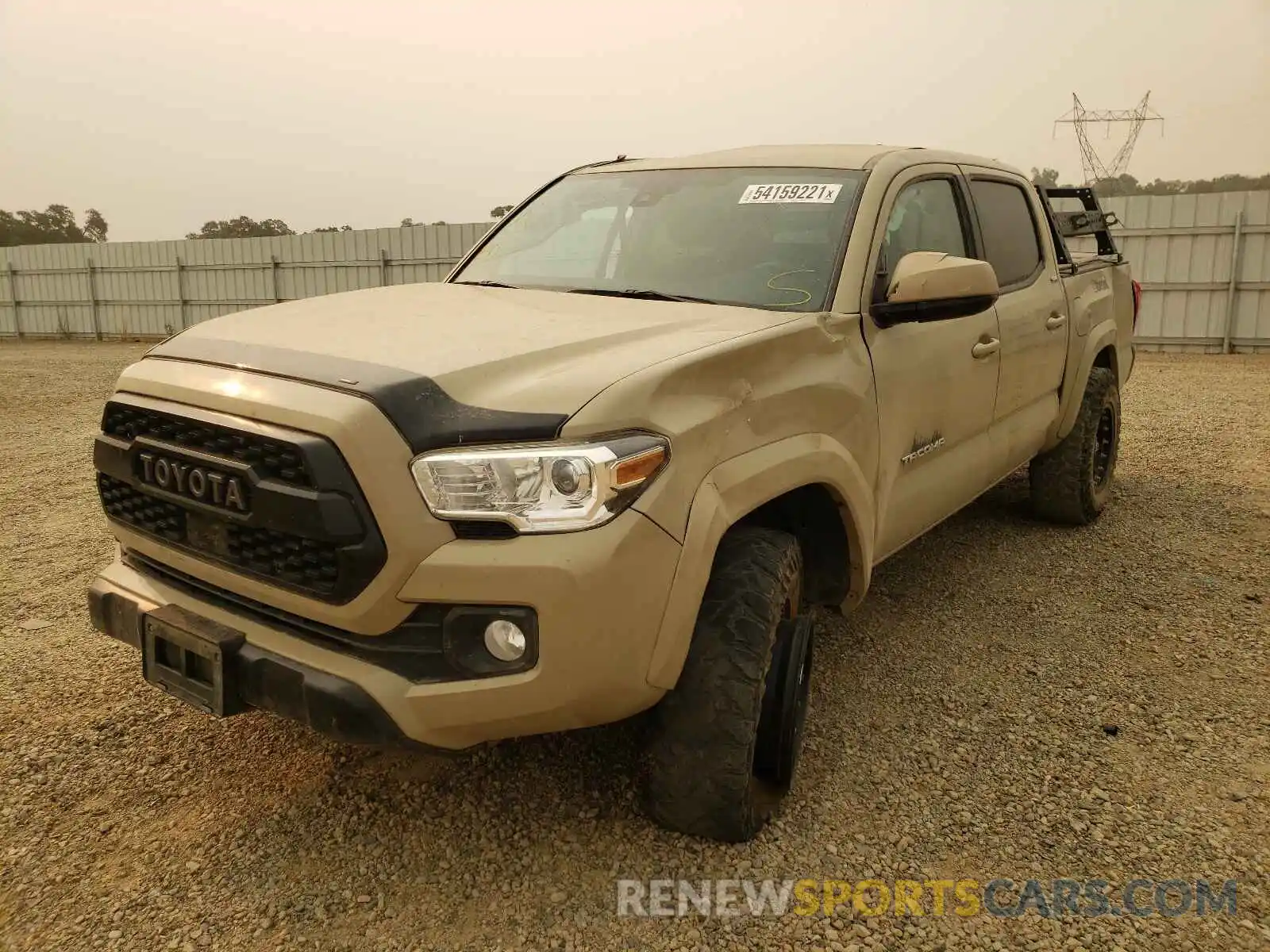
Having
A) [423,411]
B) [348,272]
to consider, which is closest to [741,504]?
[423,411]

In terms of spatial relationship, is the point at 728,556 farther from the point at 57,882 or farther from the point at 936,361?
the point at 57,882

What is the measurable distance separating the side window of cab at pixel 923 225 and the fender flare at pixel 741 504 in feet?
2.16

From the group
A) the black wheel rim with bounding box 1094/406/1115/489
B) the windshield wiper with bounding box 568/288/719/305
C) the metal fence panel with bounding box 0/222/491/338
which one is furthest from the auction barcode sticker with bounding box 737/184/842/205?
the metal fence panel with bounding box 0/222/491/338

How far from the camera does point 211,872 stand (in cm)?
235

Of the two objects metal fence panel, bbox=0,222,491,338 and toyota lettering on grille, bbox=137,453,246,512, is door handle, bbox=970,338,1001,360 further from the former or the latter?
metal fence panel, bbox=0,222,491,338

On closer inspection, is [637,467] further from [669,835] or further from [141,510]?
[141,510]

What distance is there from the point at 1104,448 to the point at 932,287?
10.8 ft

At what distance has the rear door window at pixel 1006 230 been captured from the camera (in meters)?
4.04

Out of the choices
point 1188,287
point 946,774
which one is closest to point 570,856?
point 946,774

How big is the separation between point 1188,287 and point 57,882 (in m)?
16.3

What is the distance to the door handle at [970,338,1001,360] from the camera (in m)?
3.59

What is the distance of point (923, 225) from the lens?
353 cm

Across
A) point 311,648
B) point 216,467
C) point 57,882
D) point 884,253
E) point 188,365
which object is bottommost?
point 57,882

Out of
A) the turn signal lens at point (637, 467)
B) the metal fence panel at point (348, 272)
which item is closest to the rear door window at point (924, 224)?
the turn signal lens at point (637, 467)
